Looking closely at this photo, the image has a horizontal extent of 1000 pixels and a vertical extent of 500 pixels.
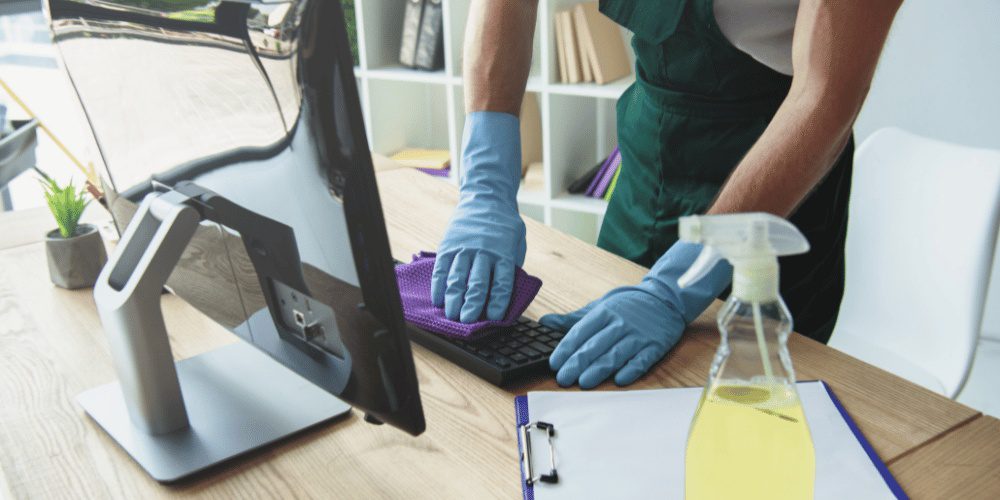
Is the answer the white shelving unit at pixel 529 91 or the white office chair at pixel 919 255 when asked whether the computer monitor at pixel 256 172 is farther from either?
the white shelving unit at pixel 529 91

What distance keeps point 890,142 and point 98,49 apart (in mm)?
1480

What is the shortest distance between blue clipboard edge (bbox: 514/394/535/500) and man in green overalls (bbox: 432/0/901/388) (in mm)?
58


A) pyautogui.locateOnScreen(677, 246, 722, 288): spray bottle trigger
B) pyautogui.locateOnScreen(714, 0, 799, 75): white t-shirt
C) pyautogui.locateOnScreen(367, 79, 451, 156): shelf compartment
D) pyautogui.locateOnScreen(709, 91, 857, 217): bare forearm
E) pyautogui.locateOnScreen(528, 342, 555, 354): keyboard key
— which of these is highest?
pyautogui.locateOnScreen(714, 0, 799, 75): white t-shirt

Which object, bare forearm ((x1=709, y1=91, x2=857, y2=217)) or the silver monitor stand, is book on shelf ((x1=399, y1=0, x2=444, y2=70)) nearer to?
bare forearm ((x1=709, y1=91, x2=857, y2=217))

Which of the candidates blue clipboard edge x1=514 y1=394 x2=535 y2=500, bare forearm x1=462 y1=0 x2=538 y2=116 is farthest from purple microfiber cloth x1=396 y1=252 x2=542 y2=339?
bare forearm x1=462 y1=0 x2=538 y2=116

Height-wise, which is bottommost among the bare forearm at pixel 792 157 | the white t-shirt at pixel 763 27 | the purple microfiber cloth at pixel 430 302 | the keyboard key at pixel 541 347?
the keyboard key at pixel 541 347

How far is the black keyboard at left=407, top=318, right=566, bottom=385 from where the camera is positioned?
102 cm

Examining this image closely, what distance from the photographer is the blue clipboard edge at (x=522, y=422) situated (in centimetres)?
81

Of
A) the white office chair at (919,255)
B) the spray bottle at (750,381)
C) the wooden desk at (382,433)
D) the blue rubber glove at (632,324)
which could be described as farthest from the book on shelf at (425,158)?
the spray bottle at (750,381)

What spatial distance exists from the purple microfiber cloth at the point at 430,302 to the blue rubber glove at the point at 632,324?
43 mm

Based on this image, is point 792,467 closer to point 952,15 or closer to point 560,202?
point 952,15

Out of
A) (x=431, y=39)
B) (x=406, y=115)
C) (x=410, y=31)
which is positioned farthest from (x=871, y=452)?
(x=406, y=115)

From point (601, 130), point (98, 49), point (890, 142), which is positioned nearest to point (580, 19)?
point (601, 130)

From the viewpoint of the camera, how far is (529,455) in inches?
34.1
